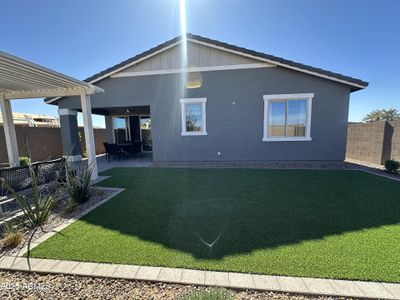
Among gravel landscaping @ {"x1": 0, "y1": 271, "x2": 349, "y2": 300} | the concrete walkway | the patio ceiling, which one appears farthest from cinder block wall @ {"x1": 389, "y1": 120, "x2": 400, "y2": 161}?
the patio ceiling

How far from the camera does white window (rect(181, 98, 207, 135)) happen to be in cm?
924

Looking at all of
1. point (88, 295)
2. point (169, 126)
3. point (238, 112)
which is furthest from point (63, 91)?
point (238, 112)

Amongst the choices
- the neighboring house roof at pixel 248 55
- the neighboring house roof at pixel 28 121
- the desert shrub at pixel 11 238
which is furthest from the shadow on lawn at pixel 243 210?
the neighboring house roof at pixel 28 121

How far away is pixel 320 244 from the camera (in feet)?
9.32

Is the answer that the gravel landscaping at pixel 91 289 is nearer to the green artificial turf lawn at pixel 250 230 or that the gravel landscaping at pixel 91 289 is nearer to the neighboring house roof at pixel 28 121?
the green artificial turf lawn at pixel 250 230

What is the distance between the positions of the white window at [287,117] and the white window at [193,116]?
2936 mm

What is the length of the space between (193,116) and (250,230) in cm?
700

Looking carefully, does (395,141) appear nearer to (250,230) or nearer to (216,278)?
(250,230)

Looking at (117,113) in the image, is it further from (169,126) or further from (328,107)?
(328,107)

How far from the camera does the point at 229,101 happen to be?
356 inches

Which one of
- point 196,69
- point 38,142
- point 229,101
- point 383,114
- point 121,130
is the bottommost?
point 38,142

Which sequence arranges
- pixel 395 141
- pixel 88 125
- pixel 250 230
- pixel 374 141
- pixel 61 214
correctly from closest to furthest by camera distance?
pixel 250 230, pixel 61 214, pixel 88 125, pixel 395 141, pixel 374 141

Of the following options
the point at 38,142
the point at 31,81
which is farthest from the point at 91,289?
the point at 38,142

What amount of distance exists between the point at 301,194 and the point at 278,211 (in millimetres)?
1456
